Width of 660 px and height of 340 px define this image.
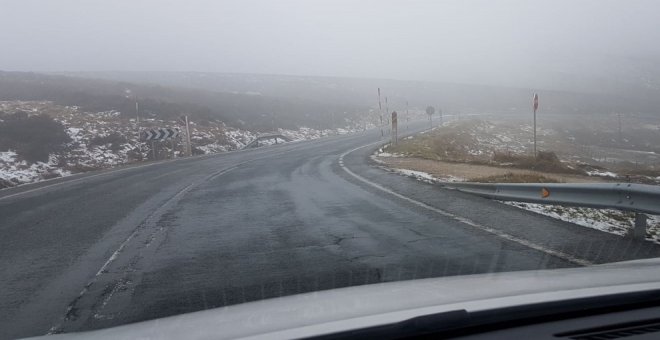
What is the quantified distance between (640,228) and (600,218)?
1821mm

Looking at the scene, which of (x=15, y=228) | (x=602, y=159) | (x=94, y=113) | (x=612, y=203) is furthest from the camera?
(x=94, y=113)

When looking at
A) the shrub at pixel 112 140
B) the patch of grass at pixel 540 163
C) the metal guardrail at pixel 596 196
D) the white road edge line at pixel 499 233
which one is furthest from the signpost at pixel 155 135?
the metal guardrail at pixel 596 196

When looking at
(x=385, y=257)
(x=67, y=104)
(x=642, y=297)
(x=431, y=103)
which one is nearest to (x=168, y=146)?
(x=67, y=104)

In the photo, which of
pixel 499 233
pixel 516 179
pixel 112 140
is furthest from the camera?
pixel 112 140

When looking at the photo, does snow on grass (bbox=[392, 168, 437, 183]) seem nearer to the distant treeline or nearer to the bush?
the bush

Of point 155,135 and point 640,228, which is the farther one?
point 155,135

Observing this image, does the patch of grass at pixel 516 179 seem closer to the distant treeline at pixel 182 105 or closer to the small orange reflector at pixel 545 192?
the small orange reflector at pixel 545 192

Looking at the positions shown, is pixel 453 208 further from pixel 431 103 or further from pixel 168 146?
pixel 431 103

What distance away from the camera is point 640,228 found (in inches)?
282

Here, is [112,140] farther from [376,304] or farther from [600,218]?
[376,304]

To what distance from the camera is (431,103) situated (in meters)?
111

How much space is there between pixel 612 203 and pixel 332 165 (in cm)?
1281

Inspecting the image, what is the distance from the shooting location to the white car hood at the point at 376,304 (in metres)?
2.74

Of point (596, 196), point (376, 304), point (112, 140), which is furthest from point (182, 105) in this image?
point (376, 304)
